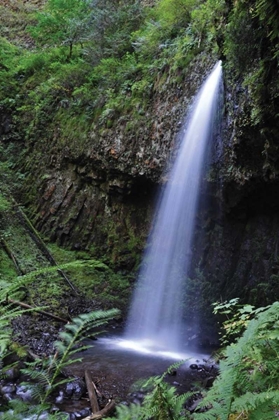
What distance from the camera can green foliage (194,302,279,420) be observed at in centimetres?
132

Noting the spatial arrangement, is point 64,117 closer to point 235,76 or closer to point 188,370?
point 235,76

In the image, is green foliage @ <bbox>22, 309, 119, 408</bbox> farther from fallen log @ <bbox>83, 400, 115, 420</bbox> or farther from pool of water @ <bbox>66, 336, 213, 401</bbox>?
pool of water @ <bbox>66, 336, 213, 401</bbox>

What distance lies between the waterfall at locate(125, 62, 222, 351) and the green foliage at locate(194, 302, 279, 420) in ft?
18.4

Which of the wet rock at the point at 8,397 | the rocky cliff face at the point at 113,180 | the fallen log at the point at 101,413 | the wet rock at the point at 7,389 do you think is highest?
the rocky cliff face at the point at 113,180

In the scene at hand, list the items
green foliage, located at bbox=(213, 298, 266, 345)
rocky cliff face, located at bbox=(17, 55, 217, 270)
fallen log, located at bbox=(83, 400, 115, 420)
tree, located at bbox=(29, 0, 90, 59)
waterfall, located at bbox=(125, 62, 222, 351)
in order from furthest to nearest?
1. tree, located at bbox=(29, 0, 90, 59)
2. rocky cliff face, located at bbox=(17, 55, 217, 270)
3. waterfall, located at bbox=(125, 62, 222, 351)
4. fallen log, located at bbox=(83, 400, 115, 420)
5. green foliage, located at bbox=(213, 298, 266, 345)

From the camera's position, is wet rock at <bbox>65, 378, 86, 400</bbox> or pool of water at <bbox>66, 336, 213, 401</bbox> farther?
pool of water at <bbox>66, 336, 213, 401</bbox>

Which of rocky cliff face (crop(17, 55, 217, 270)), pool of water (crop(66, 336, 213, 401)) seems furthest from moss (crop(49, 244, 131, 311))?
pool of water (crop(66, 336, 213, 401))

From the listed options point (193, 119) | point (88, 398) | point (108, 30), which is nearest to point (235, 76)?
point (193, 119)

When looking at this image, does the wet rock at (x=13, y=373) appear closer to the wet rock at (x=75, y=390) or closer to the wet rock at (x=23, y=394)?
the wet rock at (x=23, y=394)

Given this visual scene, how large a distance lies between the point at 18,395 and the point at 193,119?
6.50m

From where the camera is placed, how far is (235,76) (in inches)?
242

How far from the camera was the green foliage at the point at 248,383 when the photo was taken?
51.9 inches

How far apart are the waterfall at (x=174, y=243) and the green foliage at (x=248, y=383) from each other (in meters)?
5.62

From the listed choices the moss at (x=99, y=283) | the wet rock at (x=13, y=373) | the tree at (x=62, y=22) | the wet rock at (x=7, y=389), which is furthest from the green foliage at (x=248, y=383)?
the tree at (x=62, y=22)
